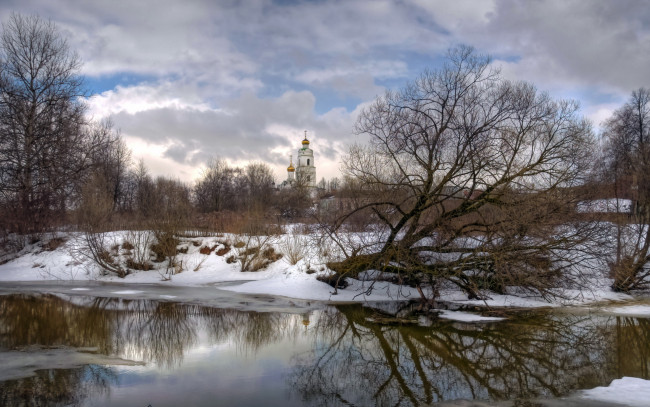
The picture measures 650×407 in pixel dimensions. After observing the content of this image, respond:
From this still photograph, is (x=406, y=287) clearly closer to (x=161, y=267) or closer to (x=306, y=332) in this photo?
(x=306, y=332)

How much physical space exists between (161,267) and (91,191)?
6.75m

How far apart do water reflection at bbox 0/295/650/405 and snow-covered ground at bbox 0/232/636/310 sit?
216 cm

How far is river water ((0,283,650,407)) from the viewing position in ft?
24.3

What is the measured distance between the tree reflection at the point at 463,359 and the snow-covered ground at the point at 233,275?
11.0 ft

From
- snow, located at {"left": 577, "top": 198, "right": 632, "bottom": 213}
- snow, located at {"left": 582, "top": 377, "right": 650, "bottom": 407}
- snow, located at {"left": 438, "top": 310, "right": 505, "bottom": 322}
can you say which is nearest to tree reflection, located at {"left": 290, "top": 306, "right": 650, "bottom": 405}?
snow, located at {"left": 582, "top": 377, "right": 650, "bottom": 407}

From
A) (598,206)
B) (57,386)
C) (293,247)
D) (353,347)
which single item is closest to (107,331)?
(57,386)

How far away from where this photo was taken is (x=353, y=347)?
35.1 ft

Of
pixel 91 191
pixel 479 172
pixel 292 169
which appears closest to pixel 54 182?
pixel 91 191

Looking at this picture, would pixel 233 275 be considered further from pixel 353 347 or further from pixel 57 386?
pixel 57 386

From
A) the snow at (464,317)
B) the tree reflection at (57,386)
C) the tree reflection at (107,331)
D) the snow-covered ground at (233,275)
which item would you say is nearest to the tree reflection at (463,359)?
the snow at (464,317)

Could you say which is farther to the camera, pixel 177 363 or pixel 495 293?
pixel 495 293

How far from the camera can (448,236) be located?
16.3 metres

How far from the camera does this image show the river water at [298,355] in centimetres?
741

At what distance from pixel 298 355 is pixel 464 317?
236 inches
